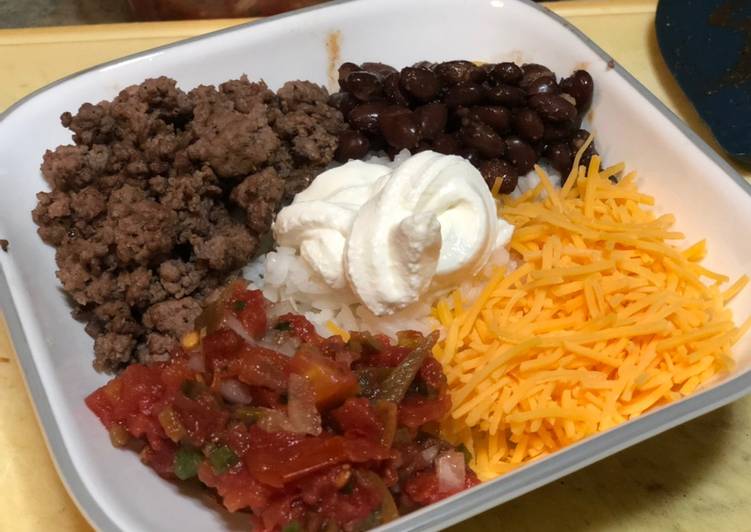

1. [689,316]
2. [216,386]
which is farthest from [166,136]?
[689,316]

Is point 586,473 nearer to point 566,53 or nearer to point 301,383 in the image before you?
point 301,383

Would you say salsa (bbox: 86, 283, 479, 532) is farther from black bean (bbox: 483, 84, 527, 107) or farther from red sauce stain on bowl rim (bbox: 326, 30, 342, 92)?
red sauce stain on bowl rim (bbox: 326, 30, 342, 92)

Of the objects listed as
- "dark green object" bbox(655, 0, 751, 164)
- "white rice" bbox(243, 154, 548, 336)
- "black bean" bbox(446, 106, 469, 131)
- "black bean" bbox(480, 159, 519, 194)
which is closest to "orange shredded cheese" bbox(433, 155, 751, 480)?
"white rice" bbox(243, 154, 548, 336)

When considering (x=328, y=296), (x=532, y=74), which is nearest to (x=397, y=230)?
(x=328, y=296)

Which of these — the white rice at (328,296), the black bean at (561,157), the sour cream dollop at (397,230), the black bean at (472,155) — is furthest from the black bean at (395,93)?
the white rice at (328,296)

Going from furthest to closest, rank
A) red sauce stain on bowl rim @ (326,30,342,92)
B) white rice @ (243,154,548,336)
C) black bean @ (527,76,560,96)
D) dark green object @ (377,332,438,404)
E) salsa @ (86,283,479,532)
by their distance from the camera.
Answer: red sauce stain on bowl rim @ (326,30,342,92) < black bean @ (527,76,560,96) < white rice @ (243,154,548,336) < dark green object @ (377,332,438,404) < salsa @ (86,283,479,532)

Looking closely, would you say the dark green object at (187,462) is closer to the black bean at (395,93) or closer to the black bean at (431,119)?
the black bean at (431,119)

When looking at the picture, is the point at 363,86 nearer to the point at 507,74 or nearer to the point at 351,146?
the point at 351,146
